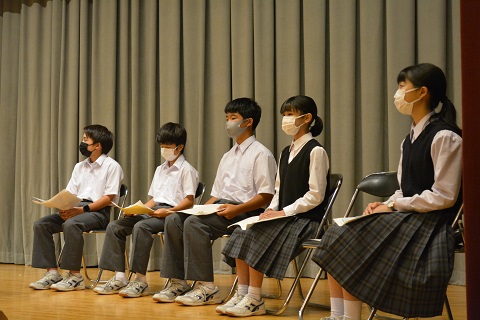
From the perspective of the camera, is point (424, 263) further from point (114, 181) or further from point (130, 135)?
point (130, 135)

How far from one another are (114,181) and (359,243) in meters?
2.76

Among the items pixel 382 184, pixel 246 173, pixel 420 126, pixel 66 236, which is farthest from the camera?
pixel 66 236

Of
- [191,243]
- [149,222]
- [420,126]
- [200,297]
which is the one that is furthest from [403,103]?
[149,222]

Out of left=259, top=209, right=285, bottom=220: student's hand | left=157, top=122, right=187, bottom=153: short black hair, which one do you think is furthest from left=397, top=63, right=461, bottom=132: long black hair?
left=157, top=122, right=187, bottom=153: short black hair

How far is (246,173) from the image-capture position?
421 centimetres

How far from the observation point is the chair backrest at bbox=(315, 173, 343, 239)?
350 centimetres

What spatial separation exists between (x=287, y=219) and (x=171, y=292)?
105cm

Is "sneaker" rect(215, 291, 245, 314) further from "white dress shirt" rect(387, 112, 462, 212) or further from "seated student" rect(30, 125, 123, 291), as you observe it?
"seated student" rect(30, 125, 123, 291)

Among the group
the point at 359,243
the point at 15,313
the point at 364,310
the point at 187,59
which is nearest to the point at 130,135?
the point at 187,59

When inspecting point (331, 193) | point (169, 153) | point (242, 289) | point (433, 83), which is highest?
point (433, 83)

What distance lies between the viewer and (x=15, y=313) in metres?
3.67

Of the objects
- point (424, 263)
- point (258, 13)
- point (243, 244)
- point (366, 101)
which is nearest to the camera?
point (424, 263)

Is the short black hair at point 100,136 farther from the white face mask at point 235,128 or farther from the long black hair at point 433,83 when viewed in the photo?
the long black hair at point 433,83

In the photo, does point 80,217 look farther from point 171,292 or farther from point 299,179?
point 299,179
